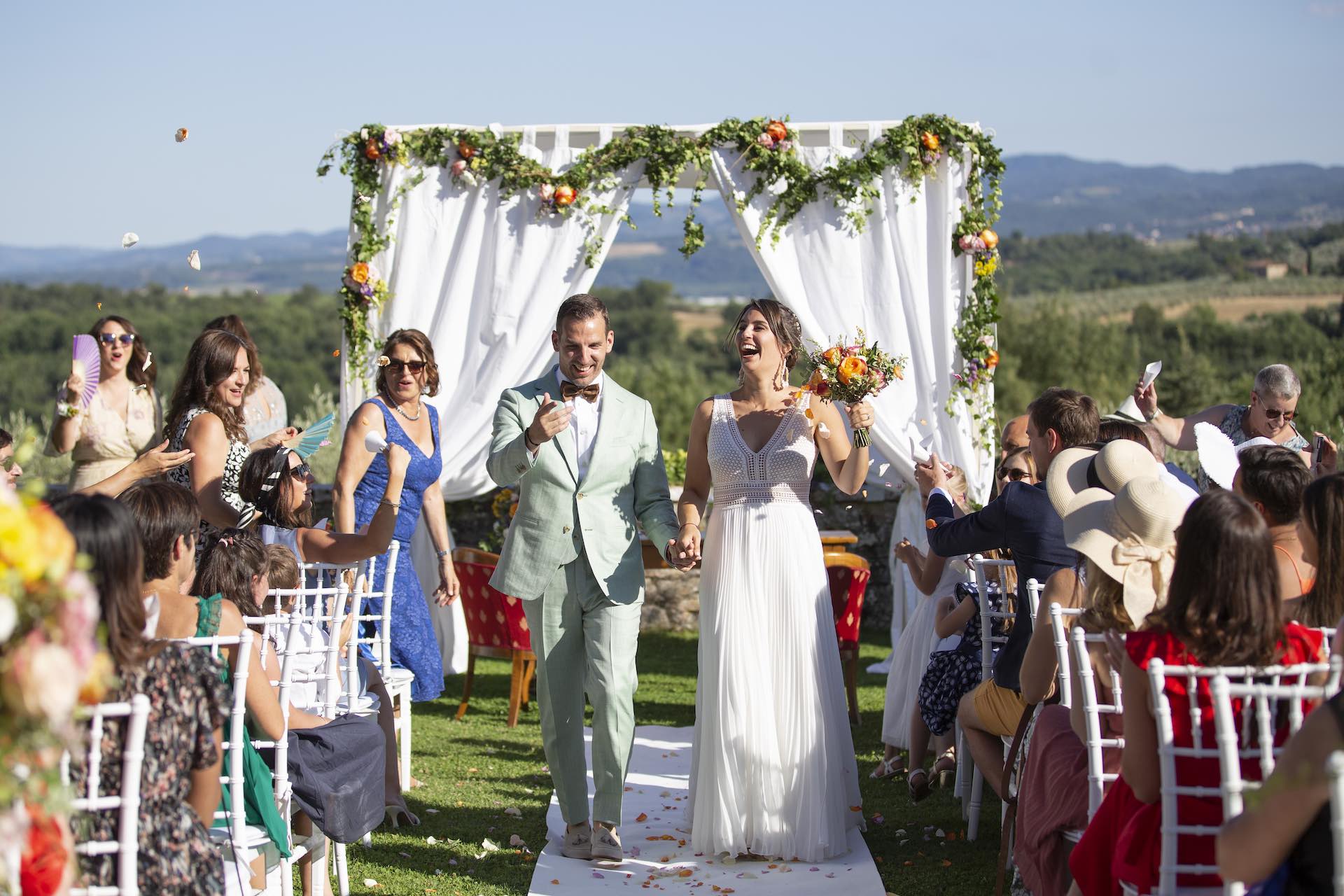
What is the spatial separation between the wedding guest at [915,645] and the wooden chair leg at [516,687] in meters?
2.00

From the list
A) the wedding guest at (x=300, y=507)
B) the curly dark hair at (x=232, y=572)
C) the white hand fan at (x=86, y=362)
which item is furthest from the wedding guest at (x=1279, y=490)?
the white hand fan at (x=86, y=362)

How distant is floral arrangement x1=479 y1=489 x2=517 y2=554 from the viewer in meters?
8.11

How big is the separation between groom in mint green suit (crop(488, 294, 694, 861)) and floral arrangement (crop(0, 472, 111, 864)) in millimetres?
2642

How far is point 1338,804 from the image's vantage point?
1.89m

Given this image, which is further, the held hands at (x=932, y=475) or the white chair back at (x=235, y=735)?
the held hands at (x=932, y=475)

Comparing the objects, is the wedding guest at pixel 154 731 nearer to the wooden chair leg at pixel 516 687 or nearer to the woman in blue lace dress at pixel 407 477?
the woman in blue lace dress at pixel 407 477

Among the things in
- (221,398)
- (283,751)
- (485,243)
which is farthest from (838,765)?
(485,243)

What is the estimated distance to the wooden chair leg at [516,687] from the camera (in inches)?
261

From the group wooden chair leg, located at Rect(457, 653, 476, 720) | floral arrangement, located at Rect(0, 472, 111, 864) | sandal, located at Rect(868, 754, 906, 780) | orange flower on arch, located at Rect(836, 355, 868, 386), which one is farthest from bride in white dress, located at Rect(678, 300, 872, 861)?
floral arrangement, located at Rect(0, 472, 111, 864)

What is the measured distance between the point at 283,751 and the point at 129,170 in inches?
2952

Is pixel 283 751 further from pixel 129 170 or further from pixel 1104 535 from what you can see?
pixel 129 170

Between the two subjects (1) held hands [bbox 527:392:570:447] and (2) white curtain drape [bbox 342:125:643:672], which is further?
(2) white curtain drape [bbox 342:125:643:672]

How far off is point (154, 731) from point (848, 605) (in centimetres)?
471

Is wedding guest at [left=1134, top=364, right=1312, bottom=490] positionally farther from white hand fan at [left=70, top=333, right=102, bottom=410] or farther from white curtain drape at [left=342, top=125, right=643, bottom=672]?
white hand fan at [left=70, top=333, right=102, bottom=410]
